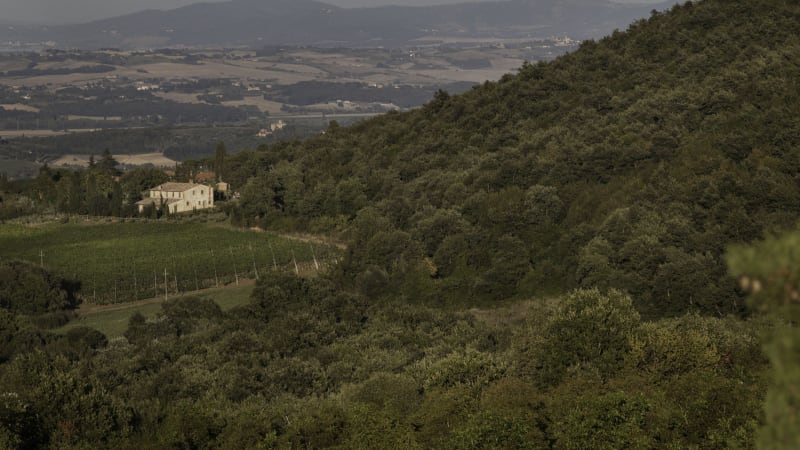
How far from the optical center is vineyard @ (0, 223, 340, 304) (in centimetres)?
6406

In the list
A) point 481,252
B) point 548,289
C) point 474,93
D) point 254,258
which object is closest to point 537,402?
point 548,289

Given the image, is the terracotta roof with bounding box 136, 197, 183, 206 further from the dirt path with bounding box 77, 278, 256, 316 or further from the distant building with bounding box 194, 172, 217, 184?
the dirt path with bounding box 77, 278, 256, 316

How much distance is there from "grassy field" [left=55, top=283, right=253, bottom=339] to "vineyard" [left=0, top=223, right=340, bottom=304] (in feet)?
5.75

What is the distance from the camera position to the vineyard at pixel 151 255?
2522 inches

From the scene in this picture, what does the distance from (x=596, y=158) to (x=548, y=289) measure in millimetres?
17480

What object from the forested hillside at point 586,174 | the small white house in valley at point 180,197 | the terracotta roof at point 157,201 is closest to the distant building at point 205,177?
the forested hillside at point 586,174

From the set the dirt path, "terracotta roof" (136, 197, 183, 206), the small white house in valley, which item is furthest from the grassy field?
"terracotta roof" (136, 197, 183, 206)

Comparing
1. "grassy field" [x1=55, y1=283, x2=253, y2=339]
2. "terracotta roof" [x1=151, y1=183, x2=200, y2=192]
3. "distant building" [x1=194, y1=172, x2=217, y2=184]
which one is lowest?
"distant building" [x1=194, y1=172, x2=217, y2=184]

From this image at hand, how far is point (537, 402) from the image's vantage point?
81.5 feet

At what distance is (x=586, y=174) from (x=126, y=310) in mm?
34711

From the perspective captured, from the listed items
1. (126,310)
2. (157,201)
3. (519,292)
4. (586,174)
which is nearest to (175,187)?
(157,201)

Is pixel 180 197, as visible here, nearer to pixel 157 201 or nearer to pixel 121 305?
pixel 157 201

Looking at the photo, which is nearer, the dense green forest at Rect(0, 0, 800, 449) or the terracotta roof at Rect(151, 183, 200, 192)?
the dense green forest at Rect(0, 0, 800, 449)

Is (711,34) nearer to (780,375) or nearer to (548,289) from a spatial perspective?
(548,289)
